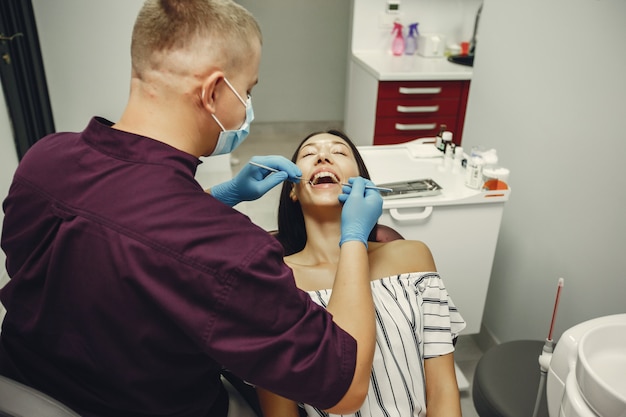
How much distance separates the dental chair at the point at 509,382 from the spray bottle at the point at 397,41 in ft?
8.17

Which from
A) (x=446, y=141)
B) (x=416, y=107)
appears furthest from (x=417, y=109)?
(x=446, y=141)

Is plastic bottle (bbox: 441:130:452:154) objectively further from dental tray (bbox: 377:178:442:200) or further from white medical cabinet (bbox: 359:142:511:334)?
dental tray (bbox: 377:178:442:200)

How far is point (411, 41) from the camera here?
142 inches

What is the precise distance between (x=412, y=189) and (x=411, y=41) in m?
2.12

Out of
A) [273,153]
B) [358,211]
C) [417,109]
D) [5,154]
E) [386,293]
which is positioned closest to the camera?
[358,211]

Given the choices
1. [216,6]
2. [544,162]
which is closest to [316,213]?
[216,6]

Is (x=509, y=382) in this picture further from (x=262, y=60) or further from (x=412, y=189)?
(x=262, y=60)

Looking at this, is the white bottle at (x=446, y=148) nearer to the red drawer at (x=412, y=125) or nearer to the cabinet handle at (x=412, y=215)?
the cabinet handle at (x=412, y=215)

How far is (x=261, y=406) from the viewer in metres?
1.24

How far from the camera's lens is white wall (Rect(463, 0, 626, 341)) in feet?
5.13

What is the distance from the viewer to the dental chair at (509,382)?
1.48 meters

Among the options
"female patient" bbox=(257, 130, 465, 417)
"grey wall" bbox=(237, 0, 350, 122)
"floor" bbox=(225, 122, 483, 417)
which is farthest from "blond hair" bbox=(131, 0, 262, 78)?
"grey wall" bbox=(237, 0, 350, 122)

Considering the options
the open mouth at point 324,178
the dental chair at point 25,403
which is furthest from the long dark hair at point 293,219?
the dental chair at point 25,403

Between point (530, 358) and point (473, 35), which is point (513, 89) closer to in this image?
point (530, 358)
